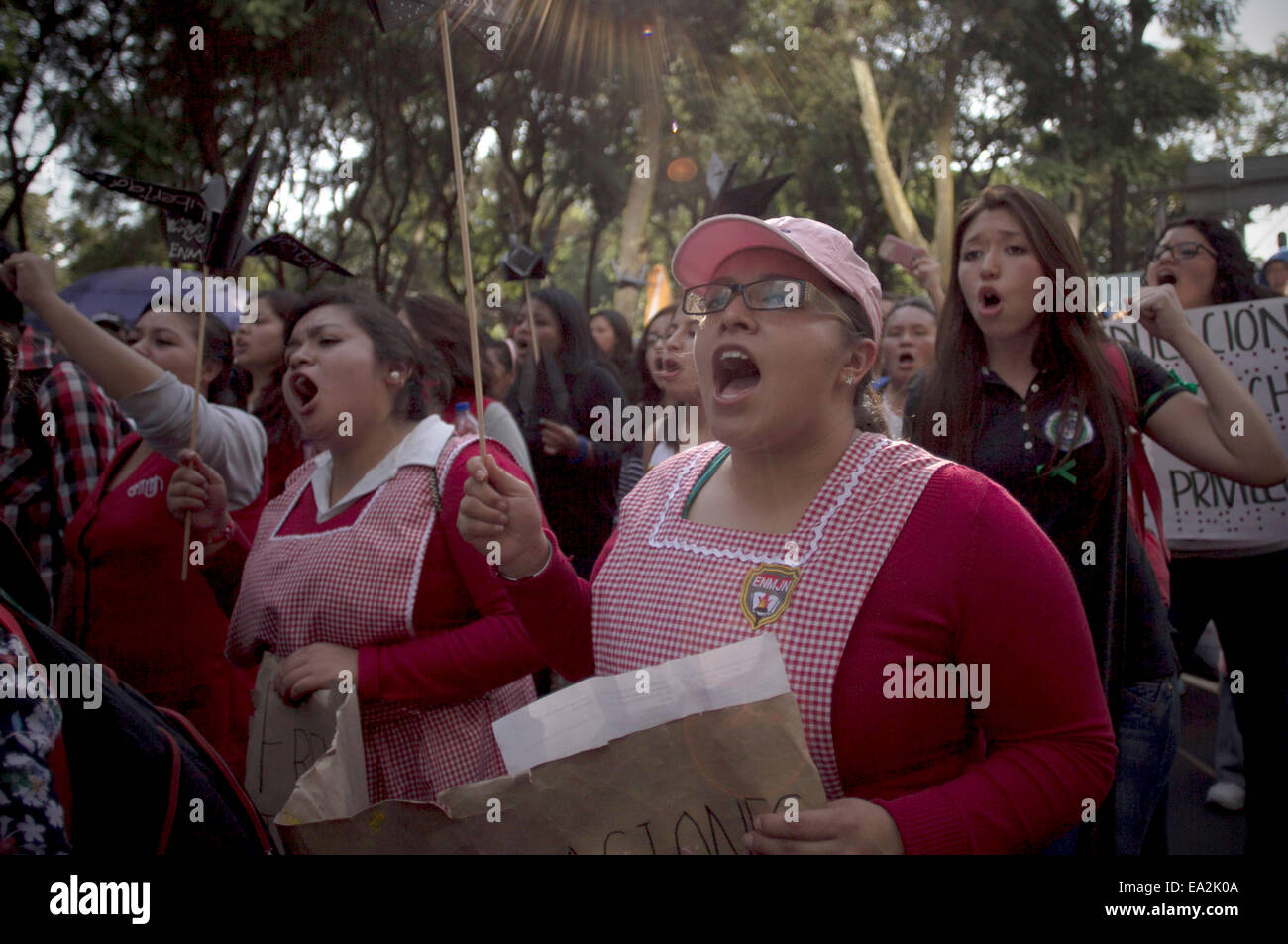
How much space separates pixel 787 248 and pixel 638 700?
854 millimetres

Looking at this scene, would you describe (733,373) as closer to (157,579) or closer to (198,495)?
(198,495)

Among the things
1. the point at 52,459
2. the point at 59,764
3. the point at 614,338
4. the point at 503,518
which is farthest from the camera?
the point at 614,338

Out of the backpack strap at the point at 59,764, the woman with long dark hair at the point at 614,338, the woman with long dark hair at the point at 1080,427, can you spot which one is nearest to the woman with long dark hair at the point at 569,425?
the woman with long dark hair at the point at 614,338

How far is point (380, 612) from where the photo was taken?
2.57 meters

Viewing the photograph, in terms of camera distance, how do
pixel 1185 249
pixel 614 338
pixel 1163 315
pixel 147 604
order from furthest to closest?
pixel 614 338 < pixel 1185 249 < pixel 147 604 < pixel 1163 315

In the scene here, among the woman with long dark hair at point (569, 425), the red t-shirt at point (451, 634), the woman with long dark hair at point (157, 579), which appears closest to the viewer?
the red t-shirt at point (451, 634)

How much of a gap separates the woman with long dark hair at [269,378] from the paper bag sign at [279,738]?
1.86m

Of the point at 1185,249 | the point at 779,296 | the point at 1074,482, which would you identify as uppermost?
the point at 1185,249

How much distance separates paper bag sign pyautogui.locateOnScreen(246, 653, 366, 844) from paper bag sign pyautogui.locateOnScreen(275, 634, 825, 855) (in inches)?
33.7

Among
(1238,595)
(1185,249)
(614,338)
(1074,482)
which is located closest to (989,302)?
(1074,482)

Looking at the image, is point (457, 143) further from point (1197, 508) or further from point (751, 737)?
point (1197, 508)

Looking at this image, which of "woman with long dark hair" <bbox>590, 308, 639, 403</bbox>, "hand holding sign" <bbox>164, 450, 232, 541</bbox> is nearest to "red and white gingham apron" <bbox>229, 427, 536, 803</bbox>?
"hand holding sign" <bbox>164, 450, 232, 541</bbox>

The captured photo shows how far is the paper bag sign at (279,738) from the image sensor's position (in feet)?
7.85

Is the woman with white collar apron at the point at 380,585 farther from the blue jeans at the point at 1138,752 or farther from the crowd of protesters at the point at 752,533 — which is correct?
the blue jeans at the point at 1138,752
